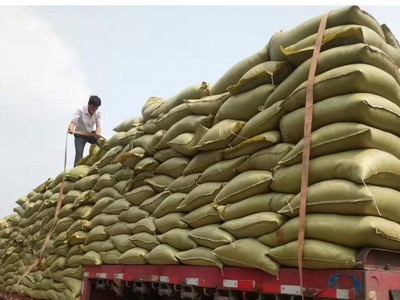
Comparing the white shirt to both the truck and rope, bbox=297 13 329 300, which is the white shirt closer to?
the truck

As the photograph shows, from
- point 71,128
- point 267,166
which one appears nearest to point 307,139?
point 267,166

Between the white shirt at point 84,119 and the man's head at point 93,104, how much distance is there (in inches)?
2.7

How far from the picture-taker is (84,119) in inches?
311

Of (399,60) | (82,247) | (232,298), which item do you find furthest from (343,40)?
(82,247)

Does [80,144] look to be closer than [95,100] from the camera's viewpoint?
Yes

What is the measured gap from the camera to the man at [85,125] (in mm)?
7754

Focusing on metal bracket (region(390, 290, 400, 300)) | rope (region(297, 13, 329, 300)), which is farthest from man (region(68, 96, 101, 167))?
metal bracket (region(390, 290, 400, 300))

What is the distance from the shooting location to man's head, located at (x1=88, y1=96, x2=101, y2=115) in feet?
26.0

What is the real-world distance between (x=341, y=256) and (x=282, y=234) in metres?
0.38

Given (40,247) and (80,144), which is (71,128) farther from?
(40,247)

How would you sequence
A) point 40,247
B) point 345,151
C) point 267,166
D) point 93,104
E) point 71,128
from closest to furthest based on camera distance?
point 345,151 < point 267,166 < point 40,247 < point 71,128 < point 93,104

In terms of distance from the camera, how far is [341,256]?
7.04 feet

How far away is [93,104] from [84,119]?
32 centimetres

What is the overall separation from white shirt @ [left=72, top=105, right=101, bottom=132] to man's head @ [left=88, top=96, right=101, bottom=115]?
0.22ft
